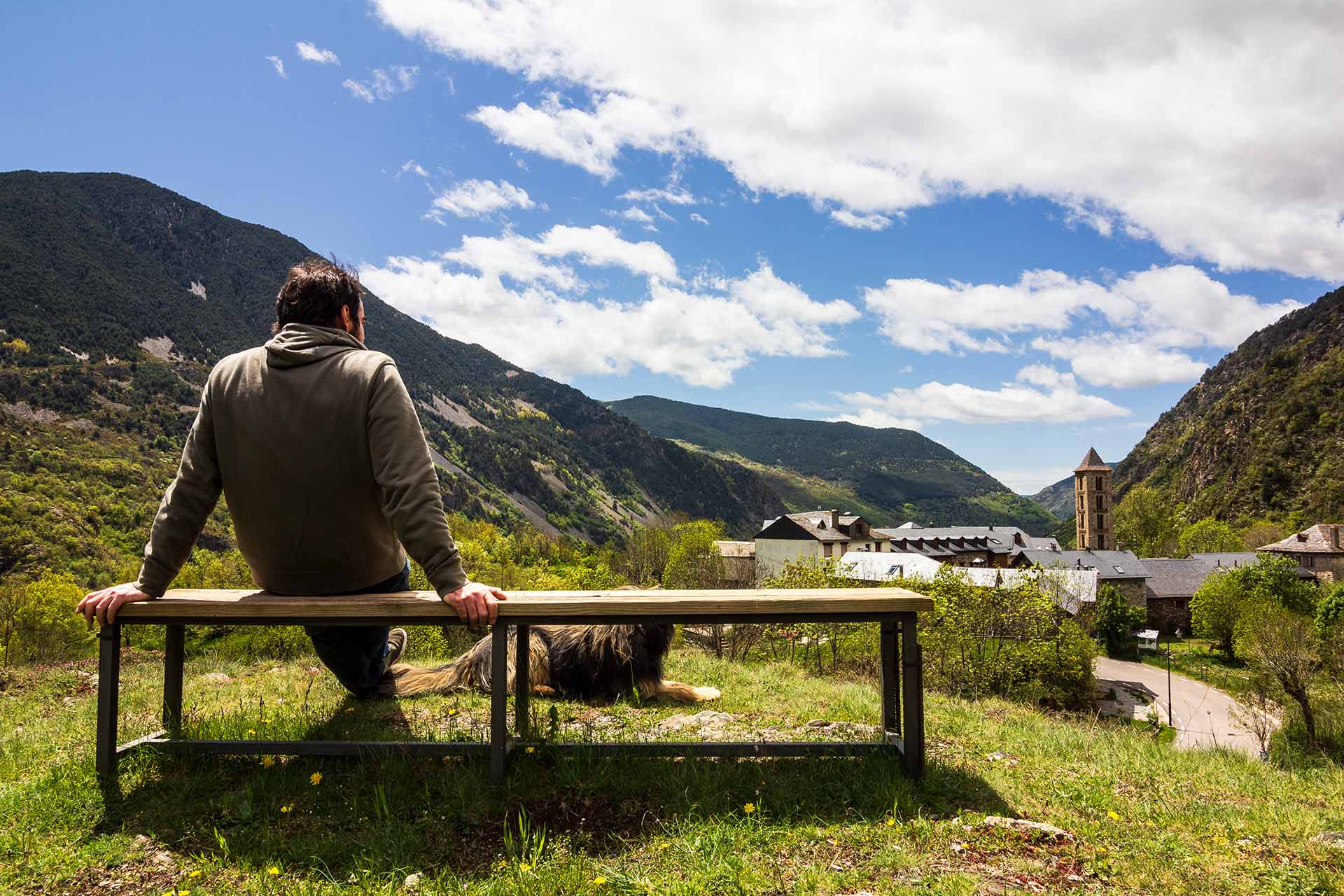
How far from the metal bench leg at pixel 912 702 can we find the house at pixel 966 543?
89995mm

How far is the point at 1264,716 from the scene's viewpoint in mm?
30281

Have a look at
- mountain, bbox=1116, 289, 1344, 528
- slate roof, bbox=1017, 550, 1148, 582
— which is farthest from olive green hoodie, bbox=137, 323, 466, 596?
mountain, bbox=1116, 289, 1344, 528

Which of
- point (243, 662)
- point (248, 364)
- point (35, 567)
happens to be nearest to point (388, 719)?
point (248, 364)

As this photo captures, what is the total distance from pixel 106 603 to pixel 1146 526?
120666 millimetres

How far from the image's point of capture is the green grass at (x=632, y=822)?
243cm

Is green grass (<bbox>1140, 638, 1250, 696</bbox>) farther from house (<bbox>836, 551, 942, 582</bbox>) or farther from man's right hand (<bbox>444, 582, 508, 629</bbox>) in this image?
man's right hand (<bbox>444, 582, 508, 629</bbox>)

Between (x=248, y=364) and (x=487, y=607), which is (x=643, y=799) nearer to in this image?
(x=487, y=607)

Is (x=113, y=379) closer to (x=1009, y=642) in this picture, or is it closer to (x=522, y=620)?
(x=1009, y=642)

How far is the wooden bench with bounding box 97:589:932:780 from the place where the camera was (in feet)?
9.86

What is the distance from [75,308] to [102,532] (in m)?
97.9

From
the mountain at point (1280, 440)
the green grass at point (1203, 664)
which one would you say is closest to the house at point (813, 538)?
the green grass at point (1203, 664)

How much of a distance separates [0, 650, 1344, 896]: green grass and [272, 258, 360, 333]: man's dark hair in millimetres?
2040

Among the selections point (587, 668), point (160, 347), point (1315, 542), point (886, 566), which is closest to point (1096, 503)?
point (1315, 542)

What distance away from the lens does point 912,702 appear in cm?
330
